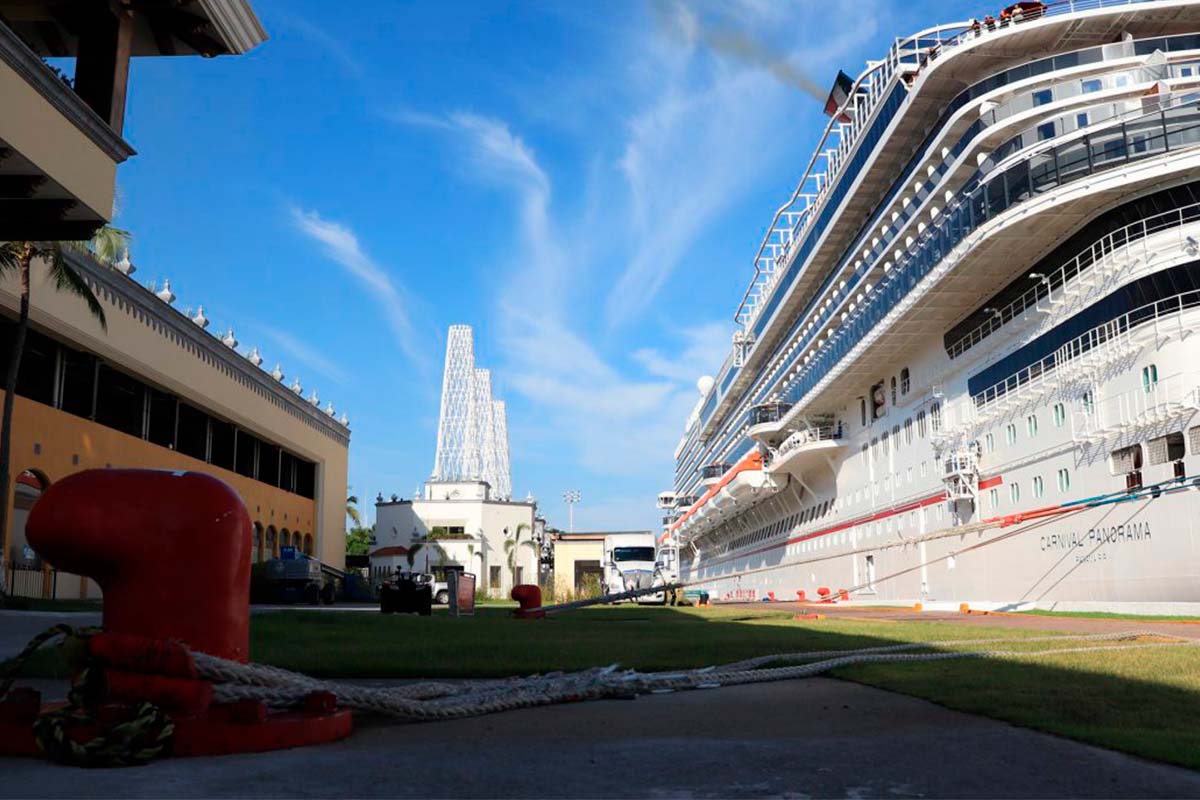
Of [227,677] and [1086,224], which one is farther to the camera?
[1086,224]

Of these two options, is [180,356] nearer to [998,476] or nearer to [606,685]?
[998,476]

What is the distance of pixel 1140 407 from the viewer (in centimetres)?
1833

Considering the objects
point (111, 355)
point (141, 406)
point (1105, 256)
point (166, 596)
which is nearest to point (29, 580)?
point (111, 355)

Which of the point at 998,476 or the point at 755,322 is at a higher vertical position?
the point at 755,322

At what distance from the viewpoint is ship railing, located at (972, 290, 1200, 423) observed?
1770 centimetres

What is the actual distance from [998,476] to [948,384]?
477 centimetres

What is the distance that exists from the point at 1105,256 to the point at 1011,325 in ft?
14.3

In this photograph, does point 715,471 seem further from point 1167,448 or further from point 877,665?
point 877,665

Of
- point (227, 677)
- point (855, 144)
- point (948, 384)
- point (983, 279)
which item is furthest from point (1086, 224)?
point (227, 677)

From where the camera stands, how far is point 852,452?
3791 centimetres

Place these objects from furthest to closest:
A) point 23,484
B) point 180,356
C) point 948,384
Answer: point 180,356 < point 23,484 < point 948,384

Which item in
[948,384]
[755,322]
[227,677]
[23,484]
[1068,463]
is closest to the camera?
[227,677]

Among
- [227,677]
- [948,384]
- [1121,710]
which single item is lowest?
[1121,710]

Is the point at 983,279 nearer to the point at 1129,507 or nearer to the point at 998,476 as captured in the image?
the point at 998,476
